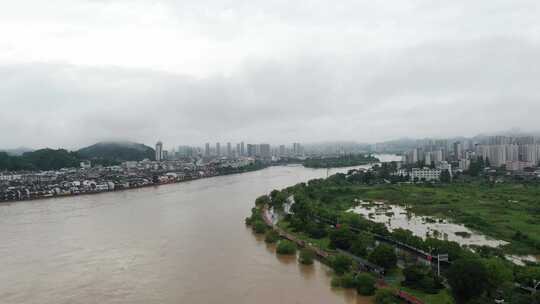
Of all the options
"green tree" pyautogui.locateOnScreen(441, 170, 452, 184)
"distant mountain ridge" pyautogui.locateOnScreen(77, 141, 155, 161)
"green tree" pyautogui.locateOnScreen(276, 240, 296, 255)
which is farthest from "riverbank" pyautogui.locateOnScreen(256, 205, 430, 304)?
"distant mountain ridge" pyautogui.locateOnScreen(77, 141, 155, 161)

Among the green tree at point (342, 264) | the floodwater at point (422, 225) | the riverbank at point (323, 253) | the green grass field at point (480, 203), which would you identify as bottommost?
the floodwater at point (422, 225)

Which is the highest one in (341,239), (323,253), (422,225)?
(341,239)

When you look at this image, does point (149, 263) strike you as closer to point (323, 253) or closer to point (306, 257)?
point (306, 257)

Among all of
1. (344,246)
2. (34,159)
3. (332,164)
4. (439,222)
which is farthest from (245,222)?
(332,164)

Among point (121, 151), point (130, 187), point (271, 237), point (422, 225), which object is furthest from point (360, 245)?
point (121, 151)

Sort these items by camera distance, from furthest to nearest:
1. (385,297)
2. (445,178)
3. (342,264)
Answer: (445,178), (342,264), (385,297)

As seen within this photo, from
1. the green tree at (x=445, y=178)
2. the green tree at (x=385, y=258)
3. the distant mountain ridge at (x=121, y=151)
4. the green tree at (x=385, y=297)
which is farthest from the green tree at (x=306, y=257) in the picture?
the distant mountain ridge at (x=121, y=151)

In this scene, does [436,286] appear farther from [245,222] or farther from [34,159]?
[34,159]

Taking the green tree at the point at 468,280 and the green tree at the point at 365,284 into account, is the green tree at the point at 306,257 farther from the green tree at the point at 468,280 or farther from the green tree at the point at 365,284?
the green tree at the point at 468,280
